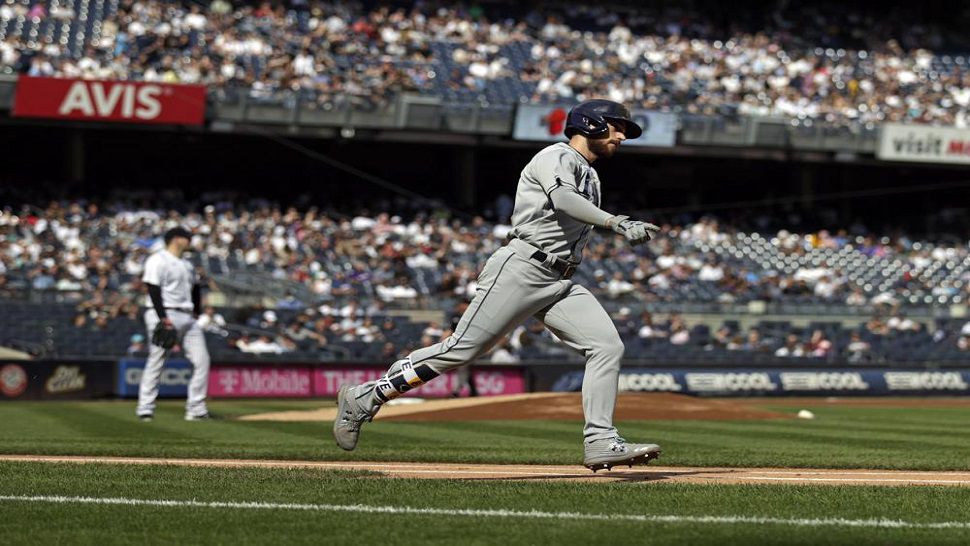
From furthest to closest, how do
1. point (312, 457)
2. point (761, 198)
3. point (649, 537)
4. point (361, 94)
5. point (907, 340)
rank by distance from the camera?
1. point (761, 198)
2. point (361, 94)
3. point (907, 340)
4. point (312, 457)
5. point (649, 537)

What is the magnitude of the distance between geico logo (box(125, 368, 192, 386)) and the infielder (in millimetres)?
8892

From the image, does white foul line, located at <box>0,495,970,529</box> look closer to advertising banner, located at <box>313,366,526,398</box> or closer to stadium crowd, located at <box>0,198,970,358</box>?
advertising banner, located at <box>313,366,526,398</box>

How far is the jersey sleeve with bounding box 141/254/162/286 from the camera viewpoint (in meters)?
12.6

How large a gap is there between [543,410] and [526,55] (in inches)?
877

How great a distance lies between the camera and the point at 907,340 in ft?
93.2

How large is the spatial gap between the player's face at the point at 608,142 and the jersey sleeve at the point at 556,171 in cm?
26

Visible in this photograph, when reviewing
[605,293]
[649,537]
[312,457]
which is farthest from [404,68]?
[649,537]

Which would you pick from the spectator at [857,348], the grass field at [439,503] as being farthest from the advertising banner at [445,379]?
the grass field at [439,503]

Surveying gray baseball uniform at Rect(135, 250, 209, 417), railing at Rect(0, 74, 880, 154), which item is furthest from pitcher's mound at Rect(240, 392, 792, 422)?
railing at Rect(0, 74, 880, 154)

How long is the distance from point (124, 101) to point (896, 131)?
19.9 meters

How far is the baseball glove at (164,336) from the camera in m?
12.4

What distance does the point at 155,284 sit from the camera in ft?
41.2

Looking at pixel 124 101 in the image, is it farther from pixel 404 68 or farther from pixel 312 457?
pixel 312 457

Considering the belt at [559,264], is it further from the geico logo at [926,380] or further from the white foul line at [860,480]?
the geico logo at [926,380]
